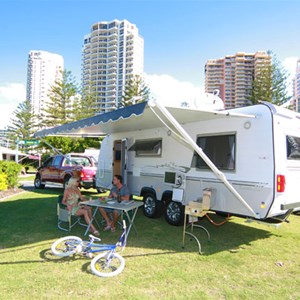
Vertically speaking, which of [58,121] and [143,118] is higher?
[58,121]

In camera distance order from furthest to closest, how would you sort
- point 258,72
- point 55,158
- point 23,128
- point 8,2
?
point 23,128
point 258,72
point 55,158
point 8,2

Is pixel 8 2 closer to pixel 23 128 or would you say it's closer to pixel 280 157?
pixel 280 157

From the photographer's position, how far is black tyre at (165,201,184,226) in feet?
21.5

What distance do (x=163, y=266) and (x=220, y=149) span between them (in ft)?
8.27

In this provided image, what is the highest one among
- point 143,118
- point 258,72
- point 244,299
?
point 258,72

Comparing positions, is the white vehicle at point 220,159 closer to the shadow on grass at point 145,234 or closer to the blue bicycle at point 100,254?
the shadow on grass at point 145,234

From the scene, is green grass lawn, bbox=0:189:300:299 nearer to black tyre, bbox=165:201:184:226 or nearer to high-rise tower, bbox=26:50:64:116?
black tyre, bbox=165:201:184:226

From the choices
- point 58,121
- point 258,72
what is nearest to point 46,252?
point 258,72

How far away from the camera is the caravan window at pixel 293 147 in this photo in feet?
16.9

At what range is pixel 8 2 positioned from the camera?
8.55 m

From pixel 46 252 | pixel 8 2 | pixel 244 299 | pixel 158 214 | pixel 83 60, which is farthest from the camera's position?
pixel 83 60

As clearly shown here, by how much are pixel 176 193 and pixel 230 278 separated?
2.66m

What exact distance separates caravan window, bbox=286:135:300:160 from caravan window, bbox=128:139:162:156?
3014 mm

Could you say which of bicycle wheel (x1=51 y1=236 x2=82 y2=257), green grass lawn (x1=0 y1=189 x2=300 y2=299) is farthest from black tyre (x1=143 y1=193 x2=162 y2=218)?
bicycle wheel (x1=51 y1=236 x2=82 y2=257)
